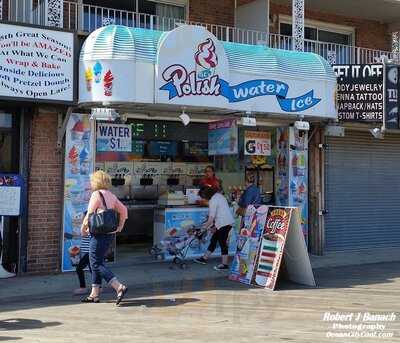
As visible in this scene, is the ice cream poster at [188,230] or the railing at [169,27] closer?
the railing at [169,27]

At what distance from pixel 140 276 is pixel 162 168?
188 inches

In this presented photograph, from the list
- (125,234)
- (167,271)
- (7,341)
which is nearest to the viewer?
(7,341)

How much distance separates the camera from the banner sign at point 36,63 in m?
10.1

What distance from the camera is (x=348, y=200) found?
15070 millimetres

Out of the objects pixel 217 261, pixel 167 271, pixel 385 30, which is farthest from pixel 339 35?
pixel 167 271

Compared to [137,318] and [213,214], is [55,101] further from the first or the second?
[137,318]

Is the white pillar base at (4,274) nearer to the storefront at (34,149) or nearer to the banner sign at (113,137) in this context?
the storefront at (34,149)

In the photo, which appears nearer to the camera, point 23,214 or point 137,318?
point 137,318

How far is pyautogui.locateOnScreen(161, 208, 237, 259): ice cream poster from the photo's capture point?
12.6 meters

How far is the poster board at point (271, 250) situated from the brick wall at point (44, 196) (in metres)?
3.30

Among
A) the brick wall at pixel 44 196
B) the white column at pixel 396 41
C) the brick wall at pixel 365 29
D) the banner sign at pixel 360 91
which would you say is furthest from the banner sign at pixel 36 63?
the white column at pixel 396 41

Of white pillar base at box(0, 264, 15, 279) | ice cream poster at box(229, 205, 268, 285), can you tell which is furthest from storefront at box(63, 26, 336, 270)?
ice cream poster at box(229, 205, 268, 285)

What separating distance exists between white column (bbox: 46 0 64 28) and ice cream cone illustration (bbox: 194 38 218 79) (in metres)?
2.50

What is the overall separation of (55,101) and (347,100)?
674cm
